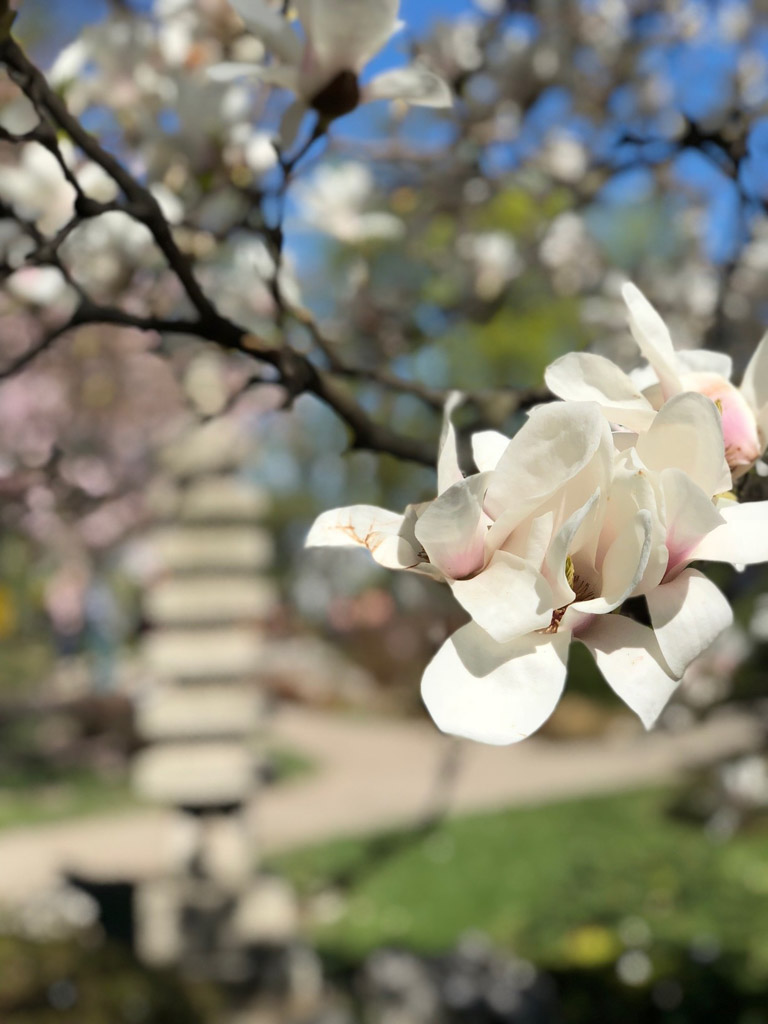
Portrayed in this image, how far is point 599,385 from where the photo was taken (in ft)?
2.25

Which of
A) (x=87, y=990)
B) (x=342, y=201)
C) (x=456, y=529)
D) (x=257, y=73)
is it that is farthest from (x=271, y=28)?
(x=87, y=990)

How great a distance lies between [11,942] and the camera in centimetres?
404

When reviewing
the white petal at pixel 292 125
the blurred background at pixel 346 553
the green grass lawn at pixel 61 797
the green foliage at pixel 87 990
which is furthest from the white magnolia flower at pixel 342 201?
the green grass lawn at pixel 61 797

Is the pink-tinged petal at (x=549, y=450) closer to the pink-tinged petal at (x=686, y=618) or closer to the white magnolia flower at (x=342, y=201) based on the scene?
the pink-tinged petal at (x=686, y=618)

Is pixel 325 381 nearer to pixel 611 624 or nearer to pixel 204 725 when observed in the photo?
pixel 611 624

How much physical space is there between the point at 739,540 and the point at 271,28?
0.66 m

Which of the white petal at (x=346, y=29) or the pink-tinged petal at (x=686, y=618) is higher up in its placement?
the white petal at (x=346, y=29)

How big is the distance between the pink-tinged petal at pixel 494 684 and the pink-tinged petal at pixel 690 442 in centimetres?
14

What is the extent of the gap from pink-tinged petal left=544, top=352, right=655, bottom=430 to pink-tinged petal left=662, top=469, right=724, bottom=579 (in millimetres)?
66

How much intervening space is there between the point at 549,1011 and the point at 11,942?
2.16 meters

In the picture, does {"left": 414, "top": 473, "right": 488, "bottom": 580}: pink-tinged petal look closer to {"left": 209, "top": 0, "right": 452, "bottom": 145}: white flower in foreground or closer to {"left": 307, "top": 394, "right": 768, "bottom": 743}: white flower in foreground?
{"left": 307, "top": 394, "right": 768, "bottom": 743}: white flower in foreground

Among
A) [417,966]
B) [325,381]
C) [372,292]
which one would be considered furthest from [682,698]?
[325,381]

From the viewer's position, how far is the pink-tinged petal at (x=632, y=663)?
1.95 ft

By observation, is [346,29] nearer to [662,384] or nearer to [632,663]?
[662,384]
